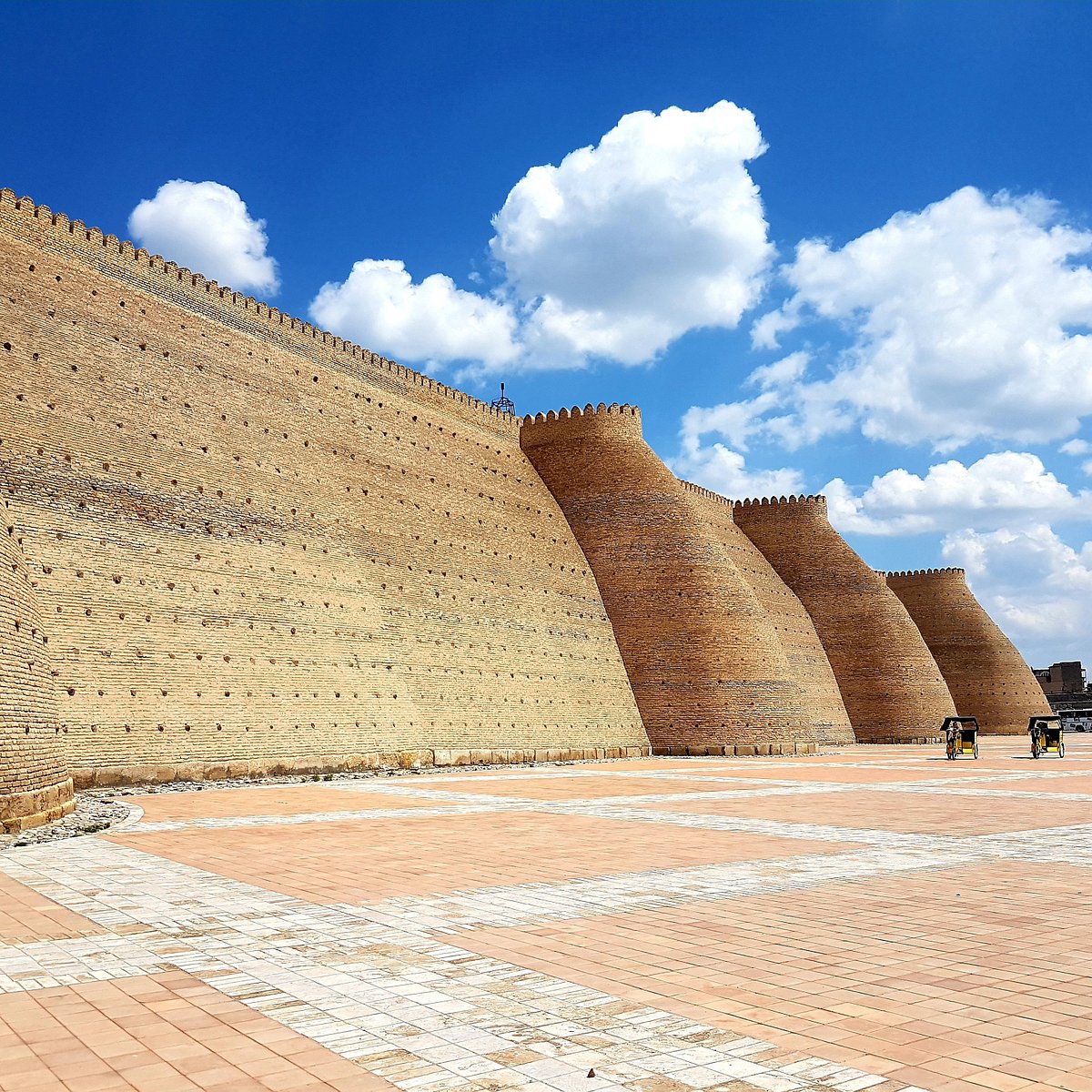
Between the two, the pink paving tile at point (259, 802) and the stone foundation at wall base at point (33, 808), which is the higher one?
the stone foundation at wall base at point (33, 808)

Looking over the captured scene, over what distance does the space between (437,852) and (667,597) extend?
21765 millimetres

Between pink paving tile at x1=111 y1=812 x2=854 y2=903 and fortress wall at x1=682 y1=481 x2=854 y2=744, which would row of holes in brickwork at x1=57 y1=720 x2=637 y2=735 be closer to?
pink paving tile at x1=111 y1=812 x2=854 y2=903

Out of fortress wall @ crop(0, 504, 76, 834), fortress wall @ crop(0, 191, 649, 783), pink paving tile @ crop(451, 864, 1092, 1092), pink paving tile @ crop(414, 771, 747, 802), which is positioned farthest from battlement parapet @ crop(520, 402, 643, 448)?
pink paving tile @ crop(451, 864, 1092, 1092)

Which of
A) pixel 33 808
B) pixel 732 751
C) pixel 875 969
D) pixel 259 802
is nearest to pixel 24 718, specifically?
pixel 33 808

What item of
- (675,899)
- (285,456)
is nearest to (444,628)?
(285,456)

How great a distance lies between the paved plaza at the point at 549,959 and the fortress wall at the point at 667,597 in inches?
717

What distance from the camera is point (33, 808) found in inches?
393

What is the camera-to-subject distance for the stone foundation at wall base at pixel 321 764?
15086mm

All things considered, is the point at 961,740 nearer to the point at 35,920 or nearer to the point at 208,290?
the point at 208,290

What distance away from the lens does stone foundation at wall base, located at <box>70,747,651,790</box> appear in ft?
49.5

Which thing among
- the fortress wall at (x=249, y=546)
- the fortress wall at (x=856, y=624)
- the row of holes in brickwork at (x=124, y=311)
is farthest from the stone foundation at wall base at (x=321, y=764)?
the fortress wall at (x=856, y=624)

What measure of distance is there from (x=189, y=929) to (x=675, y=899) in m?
2.77

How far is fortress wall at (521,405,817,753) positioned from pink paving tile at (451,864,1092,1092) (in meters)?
21.8

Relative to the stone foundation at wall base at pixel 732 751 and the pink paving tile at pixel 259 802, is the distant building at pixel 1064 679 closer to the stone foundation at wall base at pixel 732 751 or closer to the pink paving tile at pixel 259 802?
the stone foundation at wall base at pixel 732 751
